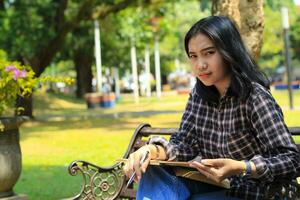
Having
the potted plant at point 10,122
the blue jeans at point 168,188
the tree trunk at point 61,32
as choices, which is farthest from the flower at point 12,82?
the tree trunk at point 61,32

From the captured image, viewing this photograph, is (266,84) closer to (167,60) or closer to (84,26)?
(84,26)

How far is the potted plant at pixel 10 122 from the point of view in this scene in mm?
5855

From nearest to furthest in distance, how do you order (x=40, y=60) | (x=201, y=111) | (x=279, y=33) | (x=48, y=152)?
1. (x=201, y=111)
2. (x=48, y=152)
3. (x=40, y=60)
4. (x=279, y=33)

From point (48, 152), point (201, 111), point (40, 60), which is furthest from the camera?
point (40, 60)

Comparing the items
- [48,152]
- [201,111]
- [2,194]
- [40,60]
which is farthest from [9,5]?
[201,111]

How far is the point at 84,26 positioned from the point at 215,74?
24685 millimetres

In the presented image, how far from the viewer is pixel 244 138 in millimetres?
2711

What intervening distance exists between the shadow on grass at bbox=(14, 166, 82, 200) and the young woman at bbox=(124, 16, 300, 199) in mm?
4085

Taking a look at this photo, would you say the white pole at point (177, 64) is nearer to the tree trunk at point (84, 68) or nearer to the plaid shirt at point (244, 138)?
the tree trunk at point (84, 68)

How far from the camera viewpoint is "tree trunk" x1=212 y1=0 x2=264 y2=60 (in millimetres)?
6988

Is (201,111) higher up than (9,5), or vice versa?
(9,5)

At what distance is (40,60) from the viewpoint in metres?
19.8

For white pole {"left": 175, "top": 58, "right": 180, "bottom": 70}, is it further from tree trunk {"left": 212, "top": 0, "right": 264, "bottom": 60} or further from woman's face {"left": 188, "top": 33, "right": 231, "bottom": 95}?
woman's face {"left": 188, "top": 33, "right": 231, "bottom": 95}

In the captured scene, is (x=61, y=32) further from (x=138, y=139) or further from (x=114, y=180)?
(x=114, y=180)
